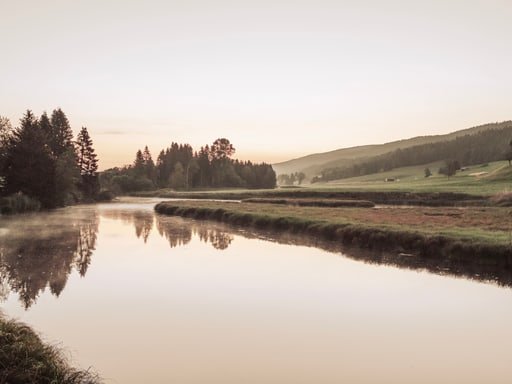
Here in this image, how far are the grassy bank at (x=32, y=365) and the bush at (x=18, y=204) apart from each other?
50.2 m

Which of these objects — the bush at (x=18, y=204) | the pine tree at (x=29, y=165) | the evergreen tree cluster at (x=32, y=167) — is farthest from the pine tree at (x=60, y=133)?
the bush at (x=18, y=204)

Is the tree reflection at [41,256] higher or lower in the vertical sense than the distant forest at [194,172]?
lower

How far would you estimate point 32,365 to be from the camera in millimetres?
8086

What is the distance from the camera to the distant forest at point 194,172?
520 ft

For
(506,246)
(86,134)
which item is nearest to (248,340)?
(506,246)

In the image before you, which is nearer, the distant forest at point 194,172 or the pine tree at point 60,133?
the pine tree at point 60,133

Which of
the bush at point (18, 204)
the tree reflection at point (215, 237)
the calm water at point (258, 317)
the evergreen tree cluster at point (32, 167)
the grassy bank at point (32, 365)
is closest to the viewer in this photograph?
the grassy bank at point (32, 365)

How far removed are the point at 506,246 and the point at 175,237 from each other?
21.8 metres

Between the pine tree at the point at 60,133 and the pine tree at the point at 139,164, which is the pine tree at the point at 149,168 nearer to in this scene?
the pine tree at the point at 139,164

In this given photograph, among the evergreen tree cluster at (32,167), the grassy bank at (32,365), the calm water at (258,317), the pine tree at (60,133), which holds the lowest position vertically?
the calm water at (258,317)

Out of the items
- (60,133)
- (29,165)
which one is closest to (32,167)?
(29,165)

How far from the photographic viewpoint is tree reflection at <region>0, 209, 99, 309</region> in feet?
55.3

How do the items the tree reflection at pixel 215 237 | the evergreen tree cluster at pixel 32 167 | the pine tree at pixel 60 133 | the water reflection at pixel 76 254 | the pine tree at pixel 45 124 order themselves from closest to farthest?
the water reflection at pixel 76 254 → the tree reflection at pixel 215 237 → the evergreen tree cluster at pixel 32 167 → the pine tree at pixel 45 124 → the pine tree at pixel 60 133

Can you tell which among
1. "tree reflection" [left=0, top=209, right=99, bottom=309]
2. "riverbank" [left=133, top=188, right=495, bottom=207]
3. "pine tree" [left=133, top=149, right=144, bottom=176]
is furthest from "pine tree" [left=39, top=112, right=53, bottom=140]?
"pine tree" [left=133, top=149, right=144, bottom=176]
